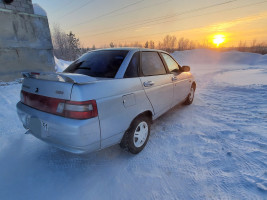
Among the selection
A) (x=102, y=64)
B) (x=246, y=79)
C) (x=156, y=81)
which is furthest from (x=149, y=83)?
(x=246, y=79)

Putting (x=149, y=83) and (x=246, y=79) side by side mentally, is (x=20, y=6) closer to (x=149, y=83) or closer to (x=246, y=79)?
(x=149, y=83)

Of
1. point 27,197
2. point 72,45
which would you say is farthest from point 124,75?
point 72,45

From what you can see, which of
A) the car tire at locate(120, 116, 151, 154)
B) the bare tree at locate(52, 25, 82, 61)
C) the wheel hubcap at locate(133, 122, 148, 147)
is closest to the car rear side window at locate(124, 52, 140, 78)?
the car tire at locate(120, 116, 151, 154)

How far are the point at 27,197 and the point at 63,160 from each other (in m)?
0.60

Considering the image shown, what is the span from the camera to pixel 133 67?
2.12 meters

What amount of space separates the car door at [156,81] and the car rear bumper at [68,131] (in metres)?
1.06

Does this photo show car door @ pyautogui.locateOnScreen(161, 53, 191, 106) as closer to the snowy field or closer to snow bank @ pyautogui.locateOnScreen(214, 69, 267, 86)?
the snowy field

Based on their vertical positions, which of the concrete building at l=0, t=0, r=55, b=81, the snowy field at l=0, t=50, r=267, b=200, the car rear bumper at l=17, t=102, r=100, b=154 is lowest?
the snowy field at l=0, t=50, r=267, b=200

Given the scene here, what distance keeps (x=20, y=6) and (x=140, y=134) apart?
845 centimetres

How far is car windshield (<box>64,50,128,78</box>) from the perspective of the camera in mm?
2012

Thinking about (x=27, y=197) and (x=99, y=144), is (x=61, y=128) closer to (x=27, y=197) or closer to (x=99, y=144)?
(x=99, y=144)

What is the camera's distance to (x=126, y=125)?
189cm

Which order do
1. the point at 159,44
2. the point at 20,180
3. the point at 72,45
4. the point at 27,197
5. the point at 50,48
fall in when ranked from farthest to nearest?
the point at 159,44 < the point at 72,45 < the point at 50,48 < the point at 20,180 < the point at 27,197

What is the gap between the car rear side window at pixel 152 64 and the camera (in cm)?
236
